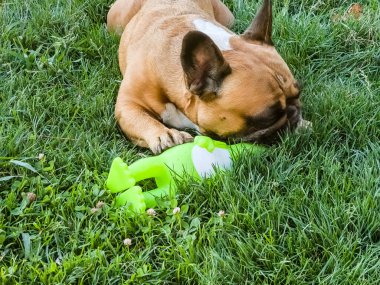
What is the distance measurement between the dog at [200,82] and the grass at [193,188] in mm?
137

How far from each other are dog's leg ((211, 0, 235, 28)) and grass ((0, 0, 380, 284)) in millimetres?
363

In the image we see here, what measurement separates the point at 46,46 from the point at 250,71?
5.27ft

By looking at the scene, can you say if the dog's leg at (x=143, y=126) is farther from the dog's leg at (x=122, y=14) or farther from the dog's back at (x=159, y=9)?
the dog's leg at (x=122, y=14)

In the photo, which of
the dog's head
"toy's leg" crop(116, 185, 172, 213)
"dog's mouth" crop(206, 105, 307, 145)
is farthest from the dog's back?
"toy's leg" crop(116, 185, 172, 213)

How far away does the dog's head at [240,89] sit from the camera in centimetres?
290

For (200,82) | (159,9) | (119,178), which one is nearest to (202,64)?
(200,82)

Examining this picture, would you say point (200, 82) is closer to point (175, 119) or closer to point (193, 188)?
point (175, 119)

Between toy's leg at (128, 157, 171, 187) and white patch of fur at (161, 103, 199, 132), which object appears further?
white patch of fur at (161, 103, 199, 132)

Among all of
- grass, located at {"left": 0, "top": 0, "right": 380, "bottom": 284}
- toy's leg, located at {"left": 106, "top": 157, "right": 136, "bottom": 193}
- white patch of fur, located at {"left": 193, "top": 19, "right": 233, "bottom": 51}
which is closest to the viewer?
grass, located at {"left": 0, "top": 0, "right": 380, "bottom": 284}

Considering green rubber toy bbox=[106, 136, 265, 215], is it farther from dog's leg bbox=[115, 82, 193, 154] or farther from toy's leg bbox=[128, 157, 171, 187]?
dog's leg bbox=[115, 82, 193, 154]

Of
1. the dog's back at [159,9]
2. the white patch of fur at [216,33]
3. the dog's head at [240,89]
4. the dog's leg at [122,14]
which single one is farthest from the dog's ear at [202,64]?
the dog's leg at [122,14]

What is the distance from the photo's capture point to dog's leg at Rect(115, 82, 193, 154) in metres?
3.13

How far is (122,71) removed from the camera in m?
3.75

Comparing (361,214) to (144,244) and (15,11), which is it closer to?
(144,244)
